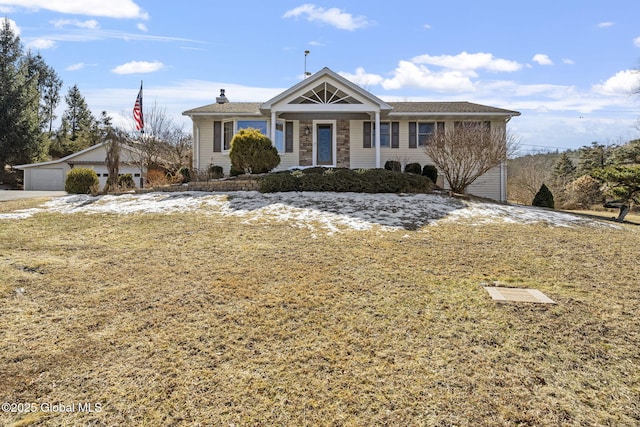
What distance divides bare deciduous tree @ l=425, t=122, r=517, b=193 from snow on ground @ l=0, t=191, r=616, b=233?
1750 mm

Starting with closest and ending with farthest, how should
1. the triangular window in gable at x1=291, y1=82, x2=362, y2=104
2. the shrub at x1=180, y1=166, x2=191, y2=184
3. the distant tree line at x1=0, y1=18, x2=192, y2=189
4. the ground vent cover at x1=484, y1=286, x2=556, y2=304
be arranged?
1. the ground vent cover at x1=484, y1=286, x2=556, y2=304
2. the triangular window in gable at x1=291, y1=82, x2=362, y2=104
3. the shrub at x1=180, y1=166, x2=191, y2=184
4. the distant tree line at x1=0, y1=18, x2=192, y2=189

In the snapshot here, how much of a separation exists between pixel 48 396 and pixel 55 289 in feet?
7.79

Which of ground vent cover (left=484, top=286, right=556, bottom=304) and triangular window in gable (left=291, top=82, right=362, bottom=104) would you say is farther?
triangular window in gable (left=291, top=82, right=362, bottom=104)

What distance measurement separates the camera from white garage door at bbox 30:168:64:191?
26711 millimetres

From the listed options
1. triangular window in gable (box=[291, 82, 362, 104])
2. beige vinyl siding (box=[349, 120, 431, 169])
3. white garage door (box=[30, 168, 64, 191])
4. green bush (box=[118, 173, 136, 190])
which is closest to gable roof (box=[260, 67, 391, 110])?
triangular window in gable (box=[291, 82, 362, 104])

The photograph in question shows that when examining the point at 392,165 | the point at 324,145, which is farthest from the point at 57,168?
the point at 392,165

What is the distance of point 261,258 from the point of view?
6027 millimetres

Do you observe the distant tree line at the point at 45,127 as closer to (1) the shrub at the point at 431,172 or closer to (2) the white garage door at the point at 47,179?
(2) the white garage door at the point at 47,179

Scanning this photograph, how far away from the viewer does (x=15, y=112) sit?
3012 centimetres

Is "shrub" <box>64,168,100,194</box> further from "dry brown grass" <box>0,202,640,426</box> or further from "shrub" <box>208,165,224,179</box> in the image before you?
"dry brown grass" <box>0,202,640,426</box>

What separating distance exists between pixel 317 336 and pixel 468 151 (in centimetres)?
1073

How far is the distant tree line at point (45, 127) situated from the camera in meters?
24.2

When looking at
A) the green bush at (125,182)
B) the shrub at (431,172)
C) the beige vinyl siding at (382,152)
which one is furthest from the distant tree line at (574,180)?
the green bush at (125,182)

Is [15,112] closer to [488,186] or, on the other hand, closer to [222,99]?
[222,99]
